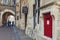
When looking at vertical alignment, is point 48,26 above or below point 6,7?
below

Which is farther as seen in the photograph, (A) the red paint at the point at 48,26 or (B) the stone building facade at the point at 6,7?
(B) the stone building facade at the point at 6,7

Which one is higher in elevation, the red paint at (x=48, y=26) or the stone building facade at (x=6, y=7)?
the stone building facade at (x=6, y=7)

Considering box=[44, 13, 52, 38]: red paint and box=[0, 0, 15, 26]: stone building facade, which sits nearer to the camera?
box=[44, 13, 52, 38]: red paint

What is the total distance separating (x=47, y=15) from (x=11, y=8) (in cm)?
2249

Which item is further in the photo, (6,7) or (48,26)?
(6,7)

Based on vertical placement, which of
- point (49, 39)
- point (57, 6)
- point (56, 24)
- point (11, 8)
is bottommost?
point (49, 39)

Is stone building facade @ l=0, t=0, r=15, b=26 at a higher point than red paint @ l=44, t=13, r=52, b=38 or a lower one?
higher

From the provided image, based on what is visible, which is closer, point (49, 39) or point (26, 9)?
point (49, 39)

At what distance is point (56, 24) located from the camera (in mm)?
4523

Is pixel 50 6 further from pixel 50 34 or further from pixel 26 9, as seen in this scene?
pixel 26 9

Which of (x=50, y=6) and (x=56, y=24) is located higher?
(x=50, y=6)

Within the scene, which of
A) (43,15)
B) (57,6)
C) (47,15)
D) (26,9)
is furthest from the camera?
(26,9)

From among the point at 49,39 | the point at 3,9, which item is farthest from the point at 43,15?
the point at 3,9

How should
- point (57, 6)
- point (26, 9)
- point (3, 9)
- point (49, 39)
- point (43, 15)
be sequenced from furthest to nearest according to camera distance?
point (3, 9), point (26, 9), point (43, 15), point (49, 39), point (57, 6)
